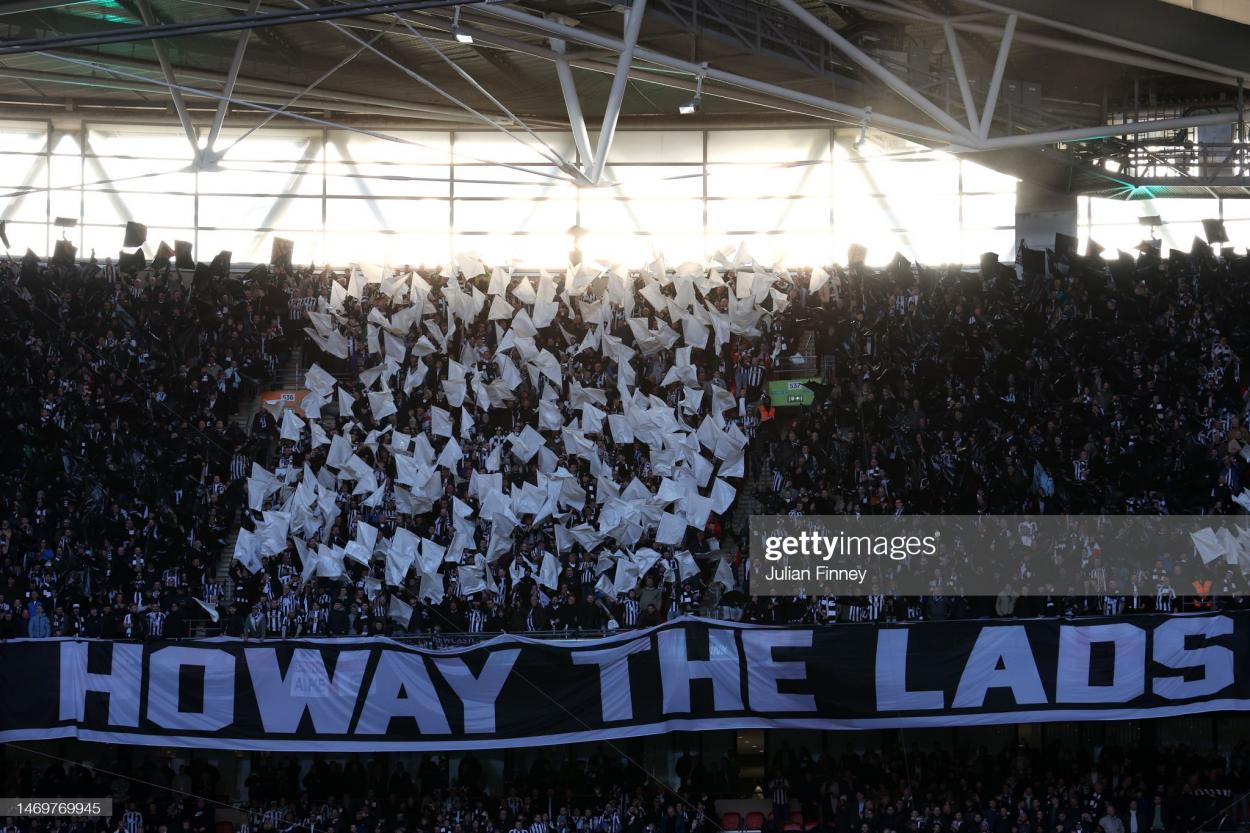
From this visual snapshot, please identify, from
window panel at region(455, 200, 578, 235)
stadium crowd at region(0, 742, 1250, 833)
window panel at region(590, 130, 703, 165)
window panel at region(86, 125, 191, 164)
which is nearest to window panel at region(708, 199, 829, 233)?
window panel at region(590, 130, 703, 165)

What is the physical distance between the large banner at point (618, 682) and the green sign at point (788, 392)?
9137mm

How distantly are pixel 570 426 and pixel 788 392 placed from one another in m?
4.15

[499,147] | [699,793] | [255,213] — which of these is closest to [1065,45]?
[699,793]

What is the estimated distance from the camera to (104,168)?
36719 mm

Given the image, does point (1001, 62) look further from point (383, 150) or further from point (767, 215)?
point (383, 150)

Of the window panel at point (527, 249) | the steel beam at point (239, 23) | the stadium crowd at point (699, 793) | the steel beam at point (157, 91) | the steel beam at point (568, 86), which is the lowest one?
the stadium crowd at point (699, 793)

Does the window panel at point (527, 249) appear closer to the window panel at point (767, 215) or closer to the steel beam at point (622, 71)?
the window panel at point (767, 215)

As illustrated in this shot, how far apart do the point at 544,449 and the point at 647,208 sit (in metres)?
12.3

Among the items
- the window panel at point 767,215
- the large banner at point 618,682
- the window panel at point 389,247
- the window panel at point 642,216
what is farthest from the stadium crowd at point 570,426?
the window panel at point 642,216

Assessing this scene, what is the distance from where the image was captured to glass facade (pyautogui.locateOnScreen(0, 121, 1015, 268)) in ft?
119

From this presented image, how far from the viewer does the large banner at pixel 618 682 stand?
1930 centimetres

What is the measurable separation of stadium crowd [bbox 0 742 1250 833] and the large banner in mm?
1739

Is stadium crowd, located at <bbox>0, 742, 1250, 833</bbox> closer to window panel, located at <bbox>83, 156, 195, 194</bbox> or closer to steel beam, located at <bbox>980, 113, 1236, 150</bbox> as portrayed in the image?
steel beam, located at <bbox>980, 113, 1236, 150</bbox>

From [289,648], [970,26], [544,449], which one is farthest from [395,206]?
[289,648]
